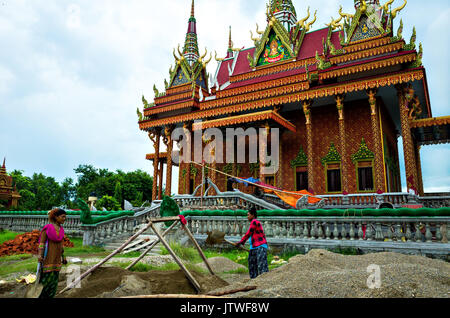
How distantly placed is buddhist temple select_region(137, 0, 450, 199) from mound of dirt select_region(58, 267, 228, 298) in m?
11.8

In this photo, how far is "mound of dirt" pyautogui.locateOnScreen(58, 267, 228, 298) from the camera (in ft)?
14.8

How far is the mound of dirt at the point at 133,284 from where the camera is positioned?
4.50m

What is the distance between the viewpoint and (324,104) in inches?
732

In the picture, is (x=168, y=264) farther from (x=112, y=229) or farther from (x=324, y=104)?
(x=324, y=104)

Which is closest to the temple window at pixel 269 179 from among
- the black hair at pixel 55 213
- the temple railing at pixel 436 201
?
the temple railing at pixel 436 201

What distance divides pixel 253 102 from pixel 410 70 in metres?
8.12

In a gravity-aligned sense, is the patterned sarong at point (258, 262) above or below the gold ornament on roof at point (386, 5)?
below

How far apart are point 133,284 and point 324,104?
16593mm

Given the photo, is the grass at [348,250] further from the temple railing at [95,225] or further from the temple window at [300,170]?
the temple window at [300,170]

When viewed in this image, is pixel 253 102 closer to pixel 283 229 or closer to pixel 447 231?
pixel 283 229

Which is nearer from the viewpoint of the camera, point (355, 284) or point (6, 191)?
point (355, 284)

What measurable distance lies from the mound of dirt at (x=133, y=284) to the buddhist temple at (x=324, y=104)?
11.8 meters

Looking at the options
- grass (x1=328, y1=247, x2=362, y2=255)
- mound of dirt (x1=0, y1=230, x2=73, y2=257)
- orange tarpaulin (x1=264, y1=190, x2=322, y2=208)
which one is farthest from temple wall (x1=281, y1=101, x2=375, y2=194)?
mound of dirt (x1=0, y1=230, x2=73, y2=257)

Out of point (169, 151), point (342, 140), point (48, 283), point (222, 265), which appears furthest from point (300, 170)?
point (48, 283)
